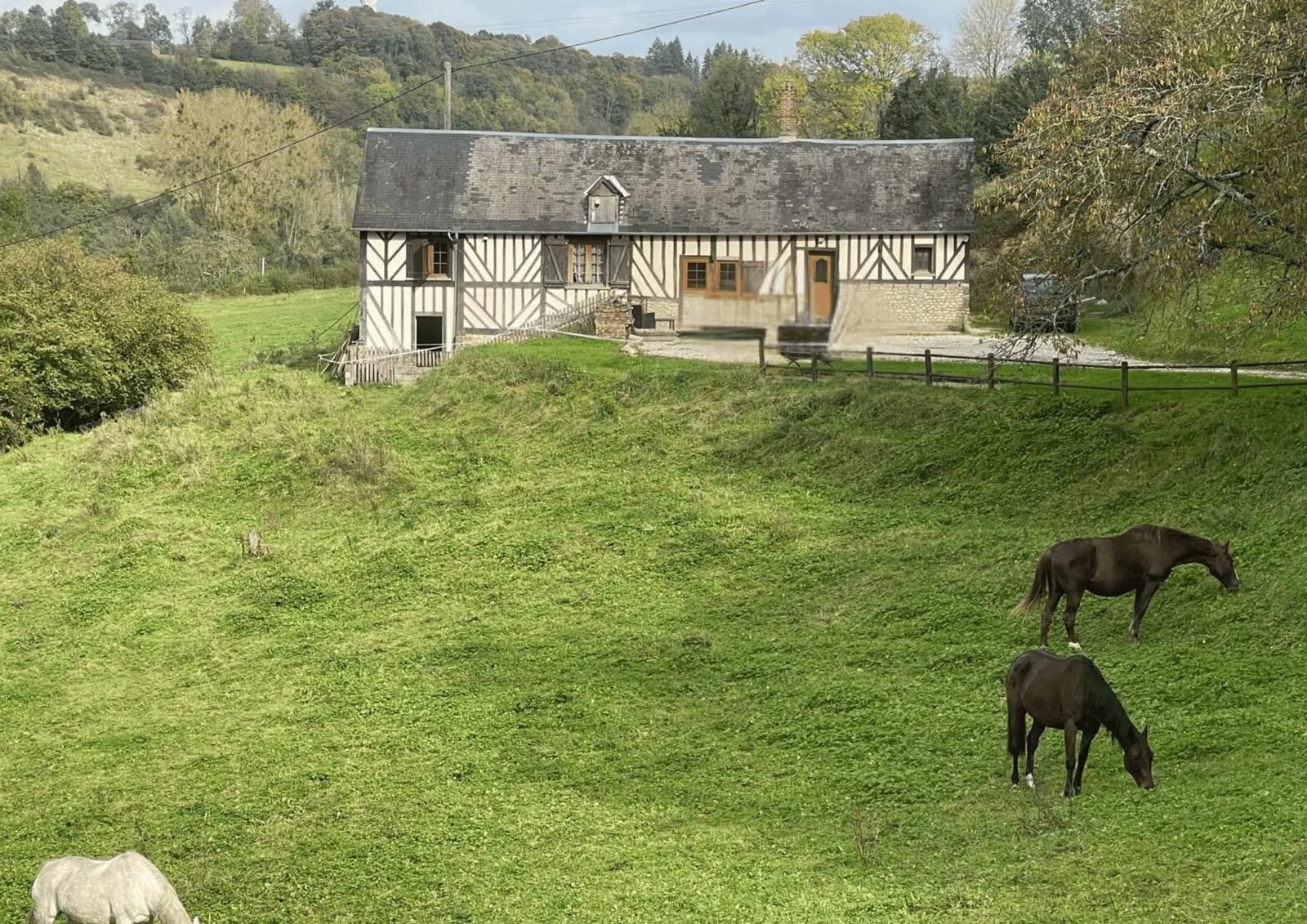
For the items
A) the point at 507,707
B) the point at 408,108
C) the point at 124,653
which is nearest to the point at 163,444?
the point at 124,653

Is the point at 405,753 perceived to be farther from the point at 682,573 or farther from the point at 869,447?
the point at 869,447

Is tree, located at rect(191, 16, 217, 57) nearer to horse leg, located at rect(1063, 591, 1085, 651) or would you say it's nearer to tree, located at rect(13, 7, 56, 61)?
tree, located at rect(13, 7, 56, 61)

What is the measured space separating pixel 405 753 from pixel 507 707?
4.86 feet

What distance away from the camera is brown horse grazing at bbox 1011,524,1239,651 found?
15727 mm

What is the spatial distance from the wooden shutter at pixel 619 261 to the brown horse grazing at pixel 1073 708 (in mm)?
26497

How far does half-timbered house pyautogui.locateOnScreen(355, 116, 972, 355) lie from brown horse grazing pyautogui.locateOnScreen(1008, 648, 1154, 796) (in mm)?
24823

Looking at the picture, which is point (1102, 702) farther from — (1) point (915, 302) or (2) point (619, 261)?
(2) point (619, 261)

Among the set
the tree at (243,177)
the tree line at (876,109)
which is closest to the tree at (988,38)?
the tree line at (876,109)

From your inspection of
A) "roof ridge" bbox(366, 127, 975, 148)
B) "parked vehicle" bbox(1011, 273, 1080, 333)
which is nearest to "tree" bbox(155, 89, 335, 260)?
"roof ridge" bbox(366, 127, 975, 148)

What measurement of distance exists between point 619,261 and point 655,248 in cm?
101

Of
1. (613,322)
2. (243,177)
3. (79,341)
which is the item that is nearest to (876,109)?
(243,177)

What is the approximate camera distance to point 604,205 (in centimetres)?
3803

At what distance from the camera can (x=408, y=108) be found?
102000mm

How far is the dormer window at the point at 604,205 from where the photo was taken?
37.9 m
